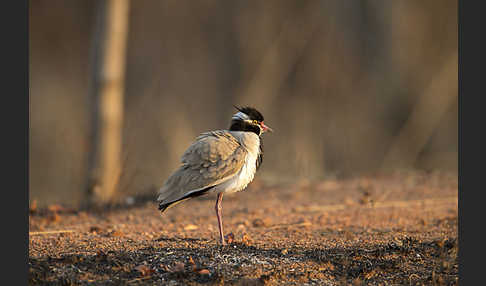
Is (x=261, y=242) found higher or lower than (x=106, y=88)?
lower

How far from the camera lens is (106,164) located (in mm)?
9047

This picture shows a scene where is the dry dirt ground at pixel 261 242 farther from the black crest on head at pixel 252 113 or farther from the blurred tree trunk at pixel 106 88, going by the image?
the blurred tree trunk at pixel 106 88

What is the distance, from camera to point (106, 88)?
9.00 metres

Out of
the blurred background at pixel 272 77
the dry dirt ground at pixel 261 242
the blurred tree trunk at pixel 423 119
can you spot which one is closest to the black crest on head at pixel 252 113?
the dry dirt ground at pixel 261 242

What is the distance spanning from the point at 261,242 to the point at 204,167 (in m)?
0.93

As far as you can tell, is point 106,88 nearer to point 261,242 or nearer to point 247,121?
point 247,121

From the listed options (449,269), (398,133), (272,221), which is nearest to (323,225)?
(272,221)

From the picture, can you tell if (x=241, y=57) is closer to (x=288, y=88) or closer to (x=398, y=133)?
(x=288, y=88)

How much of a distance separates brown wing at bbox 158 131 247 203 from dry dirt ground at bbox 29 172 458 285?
1.63ft

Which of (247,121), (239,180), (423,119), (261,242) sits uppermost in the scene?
(423,119)

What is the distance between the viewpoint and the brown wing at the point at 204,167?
16.4 feet

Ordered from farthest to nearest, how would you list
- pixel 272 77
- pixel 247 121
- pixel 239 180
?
pixel 272 77, pixel 247 121, pixel 239 180

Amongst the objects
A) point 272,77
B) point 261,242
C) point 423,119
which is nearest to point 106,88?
point 261,242

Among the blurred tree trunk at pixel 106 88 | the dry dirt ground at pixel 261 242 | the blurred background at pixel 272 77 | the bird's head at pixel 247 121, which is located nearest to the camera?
the dry dirt ground at pixel 261 242
